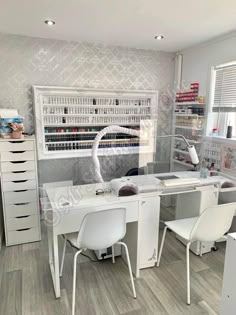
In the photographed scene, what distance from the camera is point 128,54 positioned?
3.57 m

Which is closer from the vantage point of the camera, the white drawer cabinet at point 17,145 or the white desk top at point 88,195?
the white desk top at point 88,195

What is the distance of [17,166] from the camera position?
2713mm

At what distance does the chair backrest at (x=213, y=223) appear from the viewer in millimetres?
1934

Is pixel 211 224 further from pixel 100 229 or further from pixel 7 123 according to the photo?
pixel 7 123

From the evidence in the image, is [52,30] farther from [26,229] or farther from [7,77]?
[26,229]

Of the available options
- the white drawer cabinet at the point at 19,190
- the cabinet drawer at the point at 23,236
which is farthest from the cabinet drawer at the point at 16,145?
the cabinet drawer at the point at 23,236

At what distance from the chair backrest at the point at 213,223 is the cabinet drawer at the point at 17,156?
6.26 ft

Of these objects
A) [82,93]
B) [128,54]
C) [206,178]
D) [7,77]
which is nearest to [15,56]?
[7,77]

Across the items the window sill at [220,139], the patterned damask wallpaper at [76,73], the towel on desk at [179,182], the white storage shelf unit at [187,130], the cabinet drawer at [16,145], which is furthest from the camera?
the white storage shelf unit at [187,130]

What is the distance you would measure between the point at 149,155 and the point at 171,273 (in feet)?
4.52

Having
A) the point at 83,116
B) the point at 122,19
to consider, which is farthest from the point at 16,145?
the point at 122,19

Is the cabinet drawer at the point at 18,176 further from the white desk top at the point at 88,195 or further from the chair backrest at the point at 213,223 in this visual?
the chair backrest at the point at 213,223

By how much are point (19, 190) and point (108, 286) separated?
145 centimetres

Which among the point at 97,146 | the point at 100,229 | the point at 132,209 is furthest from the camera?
the point at 97,146
